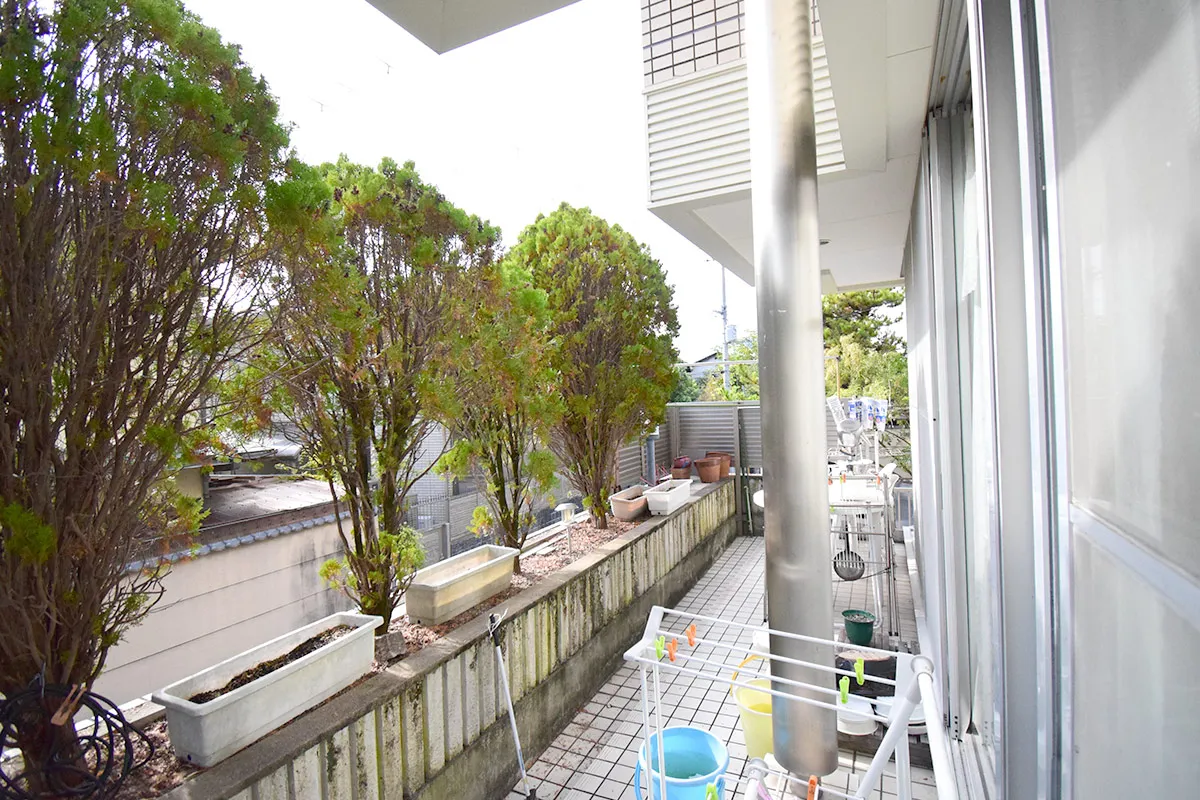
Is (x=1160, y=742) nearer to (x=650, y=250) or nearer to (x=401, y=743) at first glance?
(x=401, y=743)

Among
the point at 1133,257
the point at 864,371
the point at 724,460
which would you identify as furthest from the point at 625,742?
the point at 864,371

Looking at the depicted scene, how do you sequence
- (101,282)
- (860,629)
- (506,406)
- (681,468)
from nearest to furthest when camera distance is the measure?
(101,282)
(860,629)
(506,406)
(681,468)

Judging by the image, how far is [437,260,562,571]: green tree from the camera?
122 inches

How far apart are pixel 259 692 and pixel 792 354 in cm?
212

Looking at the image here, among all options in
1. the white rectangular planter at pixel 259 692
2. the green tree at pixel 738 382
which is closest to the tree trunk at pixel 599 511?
the white rectangular planter at pixel 259 692

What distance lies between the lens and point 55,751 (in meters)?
1.64

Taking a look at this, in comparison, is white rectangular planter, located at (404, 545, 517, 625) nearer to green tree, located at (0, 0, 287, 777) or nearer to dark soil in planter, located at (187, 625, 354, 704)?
dark soil in planter, located at (187, 625, 354, 704)

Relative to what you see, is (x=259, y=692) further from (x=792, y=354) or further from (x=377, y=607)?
(x=792, y=354)

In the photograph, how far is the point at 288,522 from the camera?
195 inches

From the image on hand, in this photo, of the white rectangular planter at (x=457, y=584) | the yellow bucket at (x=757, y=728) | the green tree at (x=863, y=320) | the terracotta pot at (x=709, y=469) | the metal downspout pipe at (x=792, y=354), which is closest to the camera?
the metal downspout pipe at (x=792, y=354)

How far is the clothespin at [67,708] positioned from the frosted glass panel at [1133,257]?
2304 millimetres

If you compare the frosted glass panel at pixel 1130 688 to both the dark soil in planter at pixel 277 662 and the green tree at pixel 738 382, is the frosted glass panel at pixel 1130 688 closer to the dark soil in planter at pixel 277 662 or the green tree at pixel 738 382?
the dark soil in planter at pixel 277 662

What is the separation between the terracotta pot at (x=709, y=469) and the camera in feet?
22.1

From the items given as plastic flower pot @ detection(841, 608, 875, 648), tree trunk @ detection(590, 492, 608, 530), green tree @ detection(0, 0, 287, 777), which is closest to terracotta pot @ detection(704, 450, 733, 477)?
tree trunk @ detection(590, 492, 608, 530)
